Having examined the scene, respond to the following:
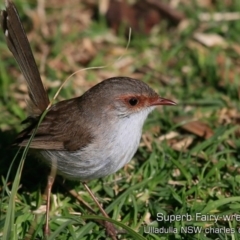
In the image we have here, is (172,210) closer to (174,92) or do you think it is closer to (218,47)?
(174,92)

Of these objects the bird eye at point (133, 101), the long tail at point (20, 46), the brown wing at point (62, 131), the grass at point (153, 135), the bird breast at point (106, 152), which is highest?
the long tail at point (20, 46)

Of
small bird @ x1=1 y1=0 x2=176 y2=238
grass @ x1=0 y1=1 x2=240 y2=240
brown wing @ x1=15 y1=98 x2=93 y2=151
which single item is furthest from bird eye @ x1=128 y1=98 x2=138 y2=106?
grass @ x1=0 y1=1 x2=240 y2=240

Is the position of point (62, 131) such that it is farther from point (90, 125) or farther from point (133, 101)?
point (133, 101)

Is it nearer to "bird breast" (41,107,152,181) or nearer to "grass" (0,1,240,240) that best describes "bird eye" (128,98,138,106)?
"bird breast" (41,107,152,181)

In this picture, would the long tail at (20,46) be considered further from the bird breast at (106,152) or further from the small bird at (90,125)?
the bird breast at (106,152)

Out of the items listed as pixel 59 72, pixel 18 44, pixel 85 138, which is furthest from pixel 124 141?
pixel 59 72

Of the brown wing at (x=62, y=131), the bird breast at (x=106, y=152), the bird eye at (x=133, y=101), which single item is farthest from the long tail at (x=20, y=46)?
the bird eye at (x=133, y=101)

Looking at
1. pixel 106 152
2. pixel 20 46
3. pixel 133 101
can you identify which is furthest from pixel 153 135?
pixel 20 46
